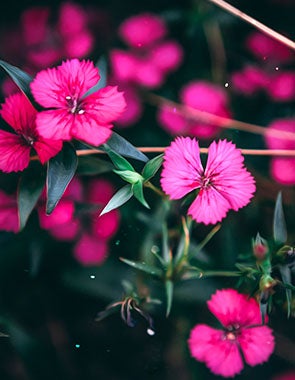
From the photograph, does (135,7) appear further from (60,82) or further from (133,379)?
(133,379)

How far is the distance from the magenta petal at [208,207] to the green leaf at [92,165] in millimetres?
173

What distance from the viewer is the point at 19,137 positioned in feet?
2.62

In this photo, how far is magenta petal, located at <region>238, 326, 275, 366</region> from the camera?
0.85m

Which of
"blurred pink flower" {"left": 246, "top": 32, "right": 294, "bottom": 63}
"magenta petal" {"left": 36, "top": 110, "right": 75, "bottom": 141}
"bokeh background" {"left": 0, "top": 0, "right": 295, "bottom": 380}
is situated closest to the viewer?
"magenta petal" {"left": 36, "top": 110, "right": 75, "bottom": 141}

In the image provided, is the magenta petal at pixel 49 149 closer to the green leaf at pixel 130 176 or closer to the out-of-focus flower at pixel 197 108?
the green leaf at pixel 130 176

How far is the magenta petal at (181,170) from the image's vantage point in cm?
78

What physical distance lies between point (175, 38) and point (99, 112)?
1.76 ft

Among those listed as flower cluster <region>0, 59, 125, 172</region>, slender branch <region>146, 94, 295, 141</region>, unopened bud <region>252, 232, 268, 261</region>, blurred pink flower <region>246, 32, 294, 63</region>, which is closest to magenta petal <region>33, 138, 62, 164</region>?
flower cluster <region>0, 59, 125, 172</region>

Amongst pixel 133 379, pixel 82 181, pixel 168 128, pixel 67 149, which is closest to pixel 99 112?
pixel 67 149

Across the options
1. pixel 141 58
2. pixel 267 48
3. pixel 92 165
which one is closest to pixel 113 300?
pixel 92 165

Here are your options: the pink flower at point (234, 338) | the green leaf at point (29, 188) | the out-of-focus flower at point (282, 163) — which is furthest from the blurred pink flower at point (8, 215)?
the out-of-focus flower at point (282, 163)

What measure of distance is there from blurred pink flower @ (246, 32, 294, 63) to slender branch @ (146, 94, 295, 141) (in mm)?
170

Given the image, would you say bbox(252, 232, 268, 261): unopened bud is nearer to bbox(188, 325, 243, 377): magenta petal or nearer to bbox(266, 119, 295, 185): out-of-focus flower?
bbox(188, 325, 243, 377): magenta petal

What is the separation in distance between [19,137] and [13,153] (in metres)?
0.03
